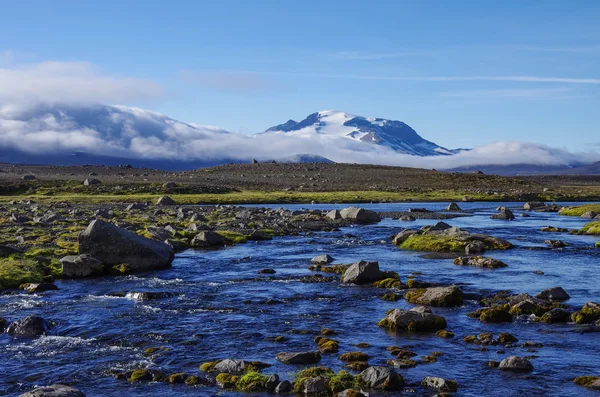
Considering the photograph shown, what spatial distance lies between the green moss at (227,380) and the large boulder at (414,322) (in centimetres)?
918

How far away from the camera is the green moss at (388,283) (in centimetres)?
3862

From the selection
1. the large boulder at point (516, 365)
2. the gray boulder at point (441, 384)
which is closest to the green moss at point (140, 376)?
the gray boulder at point (441, 384)

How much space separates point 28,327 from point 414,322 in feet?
57.1

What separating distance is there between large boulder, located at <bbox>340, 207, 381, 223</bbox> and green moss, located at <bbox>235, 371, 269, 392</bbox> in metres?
62.7

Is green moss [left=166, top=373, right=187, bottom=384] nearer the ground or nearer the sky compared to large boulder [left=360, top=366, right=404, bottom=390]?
nearer the ground

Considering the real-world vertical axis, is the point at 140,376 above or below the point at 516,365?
below

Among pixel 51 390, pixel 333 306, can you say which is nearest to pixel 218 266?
pixel 333 306

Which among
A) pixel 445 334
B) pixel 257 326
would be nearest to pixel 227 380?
pixel 257 326

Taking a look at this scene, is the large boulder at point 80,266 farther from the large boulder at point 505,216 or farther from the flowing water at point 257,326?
the large boulder at point 505,216

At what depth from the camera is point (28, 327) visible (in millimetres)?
28922

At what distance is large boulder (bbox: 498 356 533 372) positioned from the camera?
23.1 m

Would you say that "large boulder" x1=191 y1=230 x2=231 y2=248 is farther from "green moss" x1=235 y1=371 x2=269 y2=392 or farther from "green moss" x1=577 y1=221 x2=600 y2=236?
"green moss" x1=577 y1=221 x2=600 y2=236

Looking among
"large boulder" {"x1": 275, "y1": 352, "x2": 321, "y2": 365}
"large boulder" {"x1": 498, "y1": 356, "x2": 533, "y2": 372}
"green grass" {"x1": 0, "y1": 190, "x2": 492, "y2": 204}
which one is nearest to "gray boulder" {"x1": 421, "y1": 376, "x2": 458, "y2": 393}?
"large boulder" {"x1": 498, "y1": 356, "x2": 533, "y2": 372}

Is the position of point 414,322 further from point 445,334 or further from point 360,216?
point 360,216
